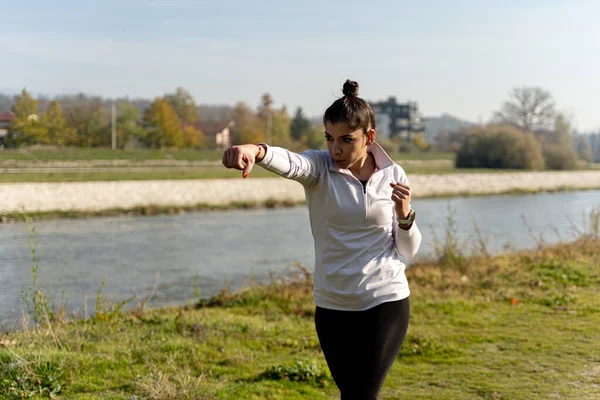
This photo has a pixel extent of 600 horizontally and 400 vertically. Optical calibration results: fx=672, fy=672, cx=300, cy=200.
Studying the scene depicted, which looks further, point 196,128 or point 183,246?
point 196,128

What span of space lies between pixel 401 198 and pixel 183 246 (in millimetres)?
15318

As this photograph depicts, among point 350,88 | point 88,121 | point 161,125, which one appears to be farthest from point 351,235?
point 161,125

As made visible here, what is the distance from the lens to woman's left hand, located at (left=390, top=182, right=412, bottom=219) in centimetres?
310

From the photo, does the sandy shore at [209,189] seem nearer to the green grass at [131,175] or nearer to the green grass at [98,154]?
the green grass at [131,175]

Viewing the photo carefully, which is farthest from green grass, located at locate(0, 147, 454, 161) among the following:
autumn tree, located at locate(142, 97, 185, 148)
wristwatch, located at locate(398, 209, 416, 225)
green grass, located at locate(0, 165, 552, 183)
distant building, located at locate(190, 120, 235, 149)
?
wristwatch, located at locate(398, 209, 416, 225)

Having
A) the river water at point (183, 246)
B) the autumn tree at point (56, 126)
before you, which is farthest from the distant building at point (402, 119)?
the autumn tree at point (56, 126)

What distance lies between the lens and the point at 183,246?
706 inches

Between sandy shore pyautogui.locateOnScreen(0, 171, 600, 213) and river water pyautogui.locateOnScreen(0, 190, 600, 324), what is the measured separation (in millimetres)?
999

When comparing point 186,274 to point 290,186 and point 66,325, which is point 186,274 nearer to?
point 66,325

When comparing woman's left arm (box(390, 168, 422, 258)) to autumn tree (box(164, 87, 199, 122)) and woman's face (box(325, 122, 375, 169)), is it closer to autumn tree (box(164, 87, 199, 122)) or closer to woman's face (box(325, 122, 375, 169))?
woman's face (box(325, 122, 375, 169))

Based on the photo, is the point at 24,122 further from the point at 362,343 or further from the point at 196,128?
the point at 196,128

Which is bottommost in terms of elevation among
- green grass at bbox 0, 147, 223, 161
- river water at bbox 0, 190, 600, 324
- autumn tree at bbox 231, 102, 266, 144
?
river water at bbox 0, 190, 600, 324

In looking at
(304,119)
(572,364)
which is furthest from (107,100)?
(304,119)

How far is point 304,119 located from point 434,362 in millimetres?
70801
